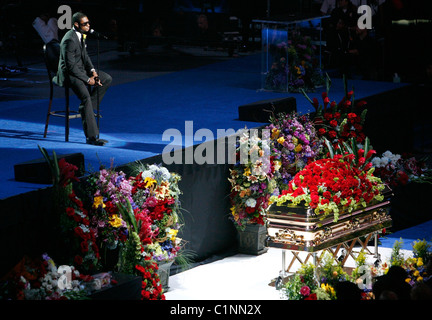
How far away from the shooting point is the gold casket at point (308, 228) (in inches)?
278

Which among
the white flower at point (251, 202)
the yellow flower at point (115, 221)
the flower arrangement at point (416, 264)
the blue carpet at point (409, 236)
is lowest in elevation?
the blue carpet at point (409, 236)

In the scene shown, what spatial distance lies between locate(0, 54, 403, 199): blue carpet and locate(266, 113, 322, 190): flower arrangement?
0.55 metres

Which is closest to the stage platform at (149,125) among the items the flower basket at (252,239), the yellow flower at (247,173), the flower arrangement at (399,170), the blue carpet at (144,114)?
the blue carpet at (144,114)

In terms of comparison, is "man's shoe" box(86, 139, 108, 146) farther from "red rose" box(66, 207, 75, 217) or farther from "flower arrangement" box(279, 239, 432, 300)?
"flower arrangement" box(279, 239, 432, 300)

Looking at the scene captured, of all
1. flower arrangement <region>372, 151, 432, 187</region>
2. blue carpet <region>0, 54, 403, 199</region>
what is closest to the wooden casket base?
blue carpet <region>0, 54, 403, 199</region>

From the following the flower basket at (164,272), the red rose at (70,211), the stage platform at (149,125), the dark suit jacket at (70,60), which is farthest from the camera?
the dark suit jacket at (70,60)

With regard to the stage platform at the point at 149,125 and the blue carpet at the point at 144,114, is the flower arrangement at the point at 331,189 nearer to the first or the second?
the stage platform at the point at 149,125

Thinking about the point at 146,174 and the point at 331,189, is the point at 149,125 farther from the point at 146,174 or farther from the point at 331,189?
the point at 331,189

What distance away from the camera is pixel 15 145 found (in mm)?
8547

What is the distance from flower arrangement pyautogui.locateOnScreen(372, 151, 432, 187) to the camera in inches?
378

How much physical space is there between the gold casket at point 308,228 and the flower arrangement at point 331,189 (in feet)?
0.19

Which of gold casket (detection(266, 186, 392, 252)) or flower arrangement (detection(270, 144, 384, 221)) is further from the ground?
flower arrangement (detection(270, 144, 384, 221))

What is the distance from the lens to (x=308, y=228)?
23.1 ft

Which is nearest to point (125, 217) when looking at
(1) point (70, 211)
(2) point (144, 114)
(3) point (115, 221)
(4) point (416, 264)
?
(3) point (115, 221)
